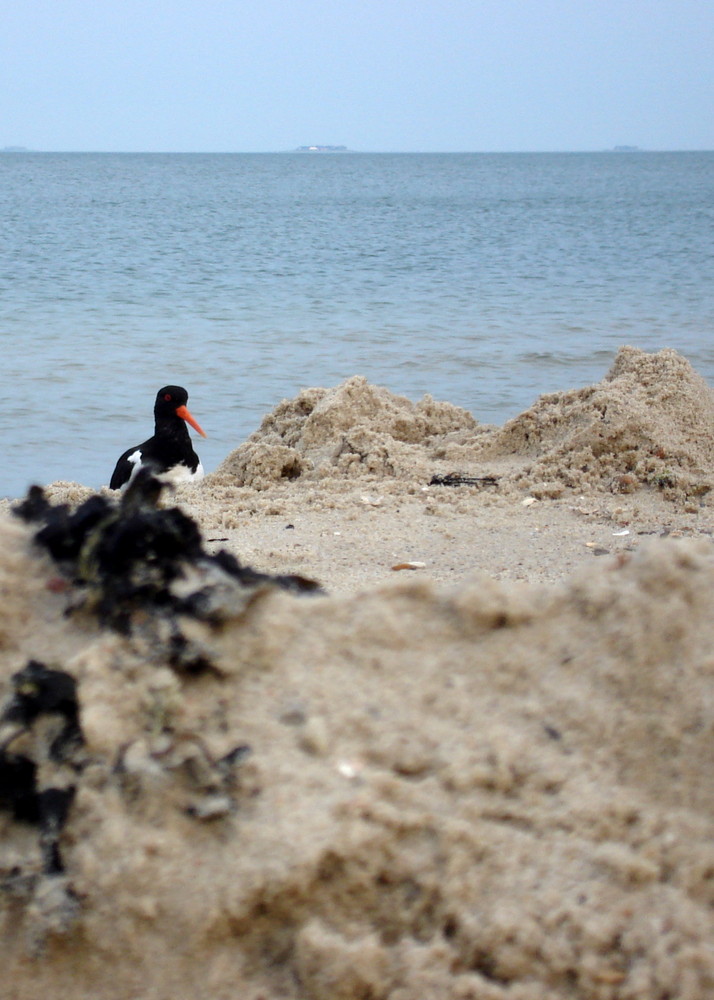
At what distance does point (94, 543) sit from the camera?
164 centimetres

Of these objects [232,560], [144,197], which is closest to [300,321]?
[232,560]

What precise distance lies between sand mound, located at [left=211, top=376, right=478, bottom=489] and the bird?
17.3 inches

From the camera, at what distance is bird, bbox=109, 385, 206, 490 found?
6.02 metres

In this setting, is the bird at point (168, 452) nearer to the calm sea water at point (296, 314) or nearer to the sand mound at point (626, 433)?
the calm sea water at point (296, 314)

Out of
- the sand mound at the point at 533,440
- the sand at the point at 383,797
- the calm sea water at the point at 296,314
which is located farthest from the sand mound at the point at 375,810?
the calm sea water at the point at 296,314

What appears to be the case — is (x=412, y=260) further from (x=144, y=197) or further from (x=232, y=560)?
(x=144, y=197)

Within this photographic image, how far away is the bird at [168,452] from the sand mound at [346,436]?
0.44 meters

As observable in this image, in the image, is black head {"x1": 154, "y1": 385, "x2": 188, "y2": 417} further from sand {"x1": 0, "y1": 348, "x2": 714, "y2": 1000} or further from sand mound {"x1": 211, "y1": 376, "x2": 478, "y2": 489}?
sand {"x1": 0, "y1": 348, "x2": 714, "y2": 1000}

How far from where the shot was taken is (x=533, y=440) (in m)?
5.48

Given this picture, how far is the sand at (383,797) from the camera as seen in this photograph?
131 centimetres

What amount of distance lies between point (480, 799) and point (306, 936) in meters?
0.32

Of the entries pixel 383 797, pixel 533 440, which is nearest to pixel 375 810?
pixel 383 797

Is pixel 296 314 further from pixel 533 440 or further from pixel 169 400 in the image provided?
pixel 533 440

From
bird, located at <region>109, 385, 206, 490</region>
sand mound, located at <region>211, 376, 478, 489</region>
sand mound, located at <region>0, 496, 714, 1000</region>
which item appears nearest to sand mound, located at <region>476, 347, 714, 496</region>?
sand mound, located at <region>211, 376, 478, 489</region>
